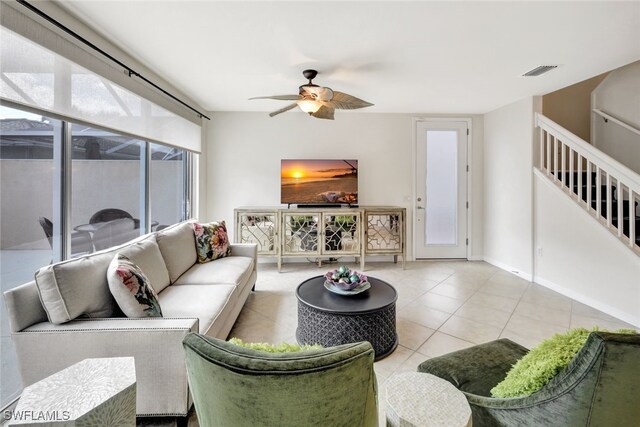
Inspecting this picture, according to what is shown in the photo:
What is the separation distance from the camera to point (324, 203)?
4184mm

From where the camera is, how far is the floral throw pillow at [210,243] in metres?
2.86

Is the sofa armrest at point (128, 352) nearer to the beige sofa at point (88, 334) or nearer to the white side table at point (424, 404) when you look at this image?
the beige sofa at point (88, 334)

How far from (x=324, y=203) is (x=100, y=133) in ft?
8.97

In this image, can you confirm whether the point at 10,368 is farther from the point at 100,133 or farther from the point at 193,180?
the point at 193,180

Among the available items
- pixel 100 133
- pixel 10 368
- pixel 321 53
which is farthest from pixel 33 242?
pixel 321 53

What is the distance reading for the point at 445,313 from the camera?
2.67m

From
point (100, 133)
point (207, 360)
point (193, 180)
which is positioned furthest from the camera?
point (193, 180)

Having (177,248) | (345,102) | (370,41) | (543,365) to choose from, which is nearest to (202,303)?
(177,248)

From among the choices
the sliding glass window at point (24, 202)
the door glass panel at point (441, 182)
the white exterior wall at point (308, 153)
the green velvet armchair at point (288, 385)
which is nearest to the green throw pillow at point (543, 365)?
the green velvet armchair at point (288, 385)

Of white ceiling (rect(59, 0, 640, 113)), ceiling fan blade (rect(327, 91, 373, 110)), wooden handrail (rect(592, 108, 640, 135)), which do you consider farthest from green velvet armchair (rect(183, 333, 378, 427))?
wooden handrail (rect(592, 108, 640, 135))

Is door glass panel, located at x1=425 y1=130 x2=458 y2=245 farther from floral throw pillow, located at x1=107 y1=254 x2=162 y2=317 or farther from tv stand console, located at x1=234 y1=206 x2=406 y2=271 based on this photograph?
floral throw pillow, located at x1=107 y1=254 x2=162 y2=317

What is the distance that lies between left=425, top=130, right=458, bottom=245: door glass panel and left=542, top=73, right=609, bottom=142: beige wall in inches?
52.2

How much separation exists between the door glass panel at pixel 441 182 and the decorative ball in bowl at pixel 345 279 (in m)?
2.79

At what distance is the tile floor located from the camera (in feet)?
7.10
